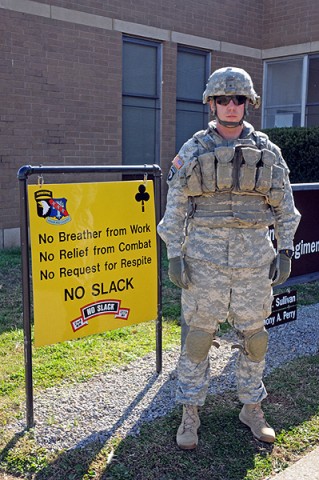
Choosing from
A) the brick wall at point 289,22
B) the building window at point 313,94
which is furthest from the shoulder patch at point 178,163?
the brick wall at point 289,22

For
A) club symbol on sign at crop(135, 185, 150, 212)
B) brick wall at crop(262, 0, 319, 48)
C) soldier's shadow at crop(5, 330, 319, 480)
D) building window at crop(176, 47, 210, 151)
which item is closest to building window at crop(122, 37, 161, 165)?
building window at crop(176, 47, 210, 151)

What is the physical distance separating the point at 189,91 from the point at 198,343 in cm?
724

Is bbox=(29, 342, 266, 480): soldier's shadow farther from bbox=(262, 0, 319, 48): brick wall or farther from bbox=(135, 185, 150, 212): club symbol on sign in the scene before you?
bbox=(262, 0, 319, 48): brick wall

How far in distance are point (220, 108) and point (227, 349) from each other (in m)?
2.14

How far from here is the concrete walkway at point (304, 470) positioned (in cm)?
276

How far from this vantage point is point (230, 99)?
286 cm

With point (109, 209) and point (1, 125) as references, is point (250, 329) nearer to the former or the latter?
point (109, 209)

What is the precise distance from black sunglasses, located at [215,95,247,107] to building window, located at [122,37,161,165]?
19.9ft

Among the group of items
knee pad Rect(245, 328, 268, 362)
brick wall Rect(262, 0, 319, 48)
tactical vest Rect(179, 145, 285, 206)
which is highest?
brick wall Rect(262, 0, 319, 48)

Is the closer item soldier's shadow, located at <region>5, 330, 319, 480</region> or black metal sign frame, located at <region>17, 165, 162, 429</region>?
soldier's shadow, located at <region>5, 330, 319, 480</region>

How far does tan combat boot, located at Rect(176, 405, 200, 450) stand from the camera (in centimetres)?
297

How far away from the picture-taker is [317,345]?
15.0ft

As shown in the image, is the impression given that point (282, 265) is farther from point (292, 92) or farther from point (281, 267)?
point (292, 92)

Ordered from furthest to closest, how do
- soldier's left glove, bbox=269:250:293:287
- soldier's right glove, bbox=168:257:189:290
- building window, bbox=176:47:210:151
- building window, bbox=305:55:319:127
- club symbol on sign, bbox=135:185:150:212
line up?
building window, bbox=305:55:319:127
building window, bbox=176:47:210:151
club symbol on sign, bbox=135:185:150:212
soldier's left glove, bbox=269:250:293:287
soldier's right glove, bbox=168:257:189:290
